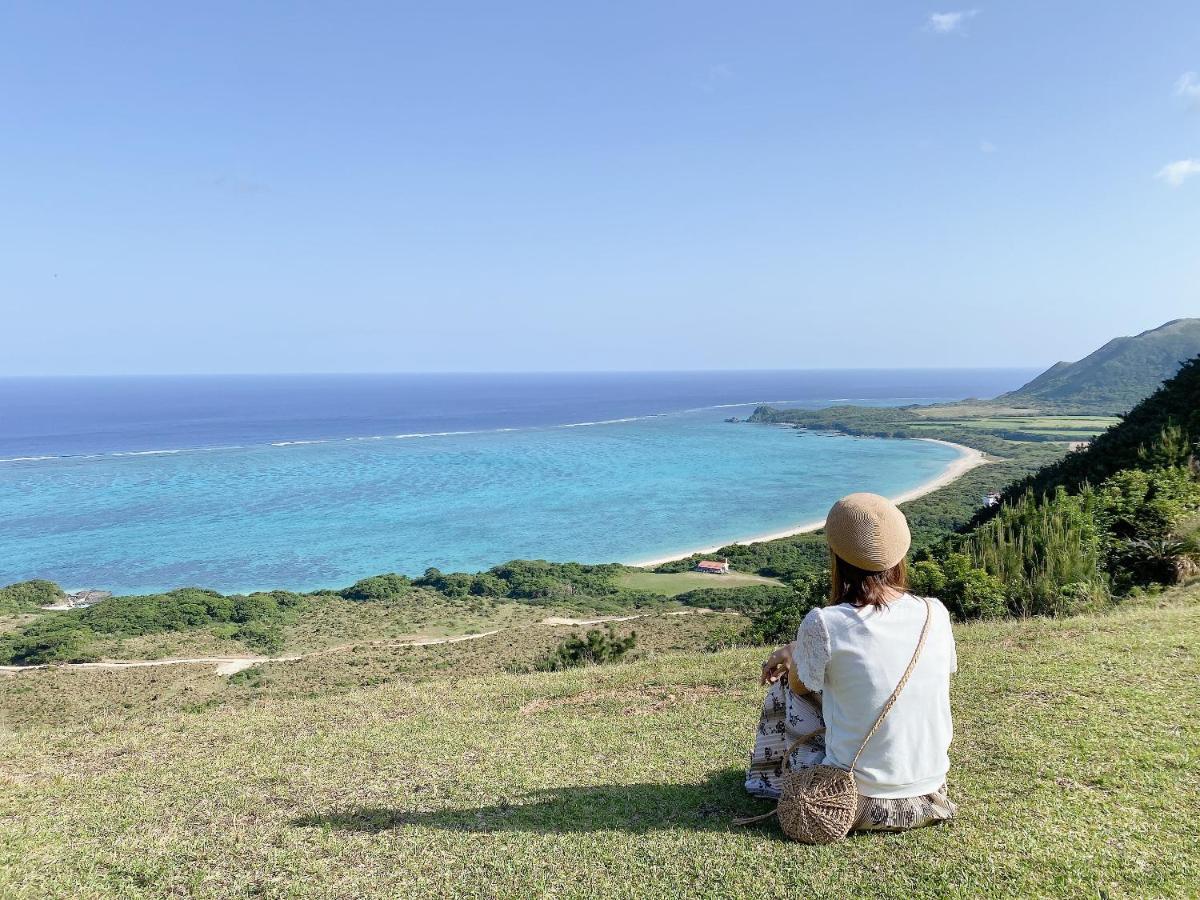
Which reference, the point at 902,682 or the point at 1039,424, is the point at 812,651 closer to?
the point at 902,682

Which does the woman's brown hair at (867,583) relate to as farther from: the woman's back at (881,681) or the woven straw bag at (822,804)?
the woven straw bag at (822,804)

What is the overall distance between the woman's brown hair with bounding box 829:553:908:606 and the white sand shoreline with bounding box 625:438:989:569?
40.7m

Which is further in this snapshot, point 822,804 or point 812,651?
point 822,804

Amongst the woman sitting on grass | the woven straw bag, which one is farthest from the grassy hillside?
the woman sitting on grass

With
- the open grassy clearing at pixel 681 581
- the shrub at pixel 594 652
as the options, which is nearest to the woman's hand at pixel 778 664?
the shrub at pixel 594 652

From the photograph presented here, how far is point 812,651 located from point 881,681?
361mm

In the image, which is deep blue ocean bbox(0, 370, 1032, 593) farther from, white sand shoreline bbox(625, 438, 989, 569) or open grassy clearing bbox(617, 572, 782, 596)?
open grassy clearing bbox(617, 572, 782, 596)

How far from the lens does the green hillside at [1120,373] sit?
14338 centimetres

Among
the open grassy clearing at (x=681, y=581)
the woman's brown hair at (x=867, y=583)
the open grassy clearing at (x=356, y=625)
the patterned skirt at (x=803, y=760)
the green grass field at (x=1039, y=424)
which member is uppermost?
the woman's brown hair at (x=867, y=583)

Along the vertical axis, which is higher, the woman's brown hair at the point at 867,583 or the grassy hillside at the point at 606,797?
the woman's brown hair at the point at 867,583

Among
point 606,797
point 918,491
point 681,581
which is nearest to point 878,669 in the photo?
point 606,797

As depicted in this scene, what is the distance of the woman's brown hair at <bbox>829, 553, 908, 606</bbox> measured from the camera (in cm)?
373

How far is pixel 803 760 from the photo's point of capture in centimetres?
421

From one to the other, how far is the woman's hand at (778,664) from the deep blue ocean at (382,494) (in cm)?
4869
